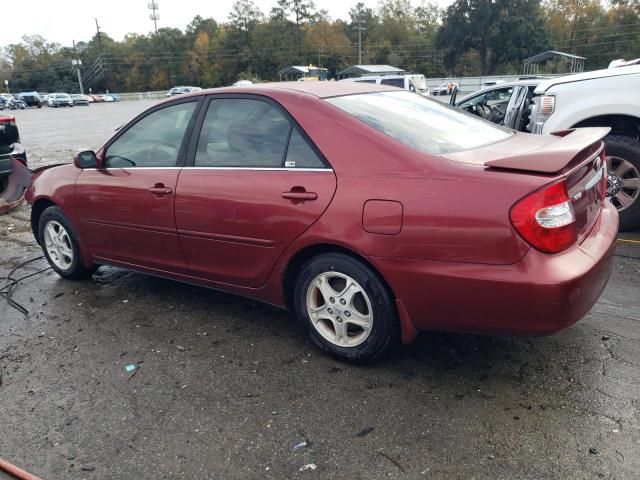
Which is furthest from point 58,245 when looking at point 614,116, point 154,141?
point 614,116

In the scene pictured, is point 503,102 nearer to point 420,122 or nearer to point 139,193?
point 420,122

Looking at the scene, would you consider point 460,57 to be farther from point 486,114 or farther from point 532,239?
point 532,239

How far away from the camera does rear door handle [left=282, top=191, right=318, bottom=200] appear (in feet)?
9.66

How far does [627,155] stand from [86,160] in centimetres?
482

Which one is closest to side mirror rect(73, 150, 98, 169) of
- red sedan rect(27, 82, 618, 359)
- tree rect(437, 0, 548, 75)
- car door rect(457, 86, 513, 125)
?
red sedan rect(27, 82, 618, 359)

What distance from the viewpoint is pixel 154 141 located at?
154 inches

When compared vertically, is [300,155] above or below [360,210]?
above

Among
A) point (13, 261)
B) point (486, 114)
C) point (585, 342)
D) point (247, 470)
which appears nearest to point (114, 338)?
point (247, 470)

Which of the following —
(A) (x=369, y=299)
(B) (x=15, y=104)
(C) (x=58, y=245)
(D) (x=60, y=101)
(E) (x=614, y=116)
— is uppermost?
(E) (x=614, y=116)

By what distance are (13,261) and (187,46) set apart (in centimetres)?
11063

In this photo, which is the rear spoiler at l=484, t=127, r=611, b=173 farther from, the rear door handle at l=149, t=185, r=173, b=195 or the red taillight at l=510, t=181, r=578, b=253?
the rear door handle at l=149, t=185, r=173, b=195

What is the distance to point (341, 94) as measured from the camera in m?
3.35

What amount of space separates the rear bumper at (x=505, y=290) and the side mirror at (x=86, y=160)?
260cm

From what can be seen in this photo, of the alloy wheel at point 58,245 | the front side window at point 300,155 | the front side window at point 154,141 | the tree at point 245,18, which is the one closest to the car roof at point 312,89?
the front side window at point 154,141
